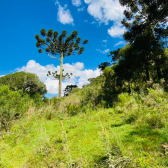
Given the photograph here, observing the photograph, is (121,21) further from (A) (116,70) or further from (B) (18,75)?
(B) (18,75)

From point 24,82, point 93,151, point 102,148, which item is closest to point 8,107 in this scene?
point 93,151

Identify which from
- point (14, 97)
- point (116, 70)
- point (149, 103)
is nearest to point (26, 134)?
point (14, 97)

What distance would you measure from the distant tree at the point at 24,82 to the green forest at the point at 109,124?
11.6 metres

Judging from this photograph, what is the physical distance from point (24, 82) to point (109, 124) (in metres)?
17.0

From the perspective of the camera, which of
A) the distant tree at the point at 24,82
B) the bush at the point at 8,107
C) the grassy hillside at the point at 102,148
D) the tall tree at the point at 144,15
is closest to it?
the grassy hillside at the point at 102,148

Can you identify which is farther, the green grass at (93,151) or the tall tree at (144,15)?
the tall tree at (144,15)

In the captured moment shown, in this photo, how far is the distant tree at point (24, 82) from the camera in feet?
58.6

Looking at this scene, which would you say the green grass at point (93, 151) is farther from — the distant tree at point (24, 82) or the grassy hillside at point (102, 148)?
the distant tree at point (24, 82)

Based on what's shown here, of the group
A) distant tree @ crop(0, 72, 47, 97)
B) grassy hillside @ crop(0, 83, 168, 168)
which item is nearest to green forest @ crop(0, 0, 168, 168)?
grassy hillside @ crop(0, 83, 168, 168)

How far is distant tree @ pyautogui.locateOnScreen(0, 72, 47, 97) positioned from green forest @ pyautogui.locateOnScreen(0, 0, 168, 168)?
11.6 m

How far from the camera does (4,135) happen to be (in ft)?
15.3

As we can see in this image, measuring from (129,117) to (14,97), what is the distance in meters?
5.15

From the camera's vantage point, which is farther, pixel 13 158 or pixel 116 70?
pixel 116 70

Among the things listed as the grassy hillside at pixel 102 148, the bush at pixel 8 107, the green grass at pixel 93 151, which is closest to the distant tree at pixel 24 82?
the bush at pixel 8 107
